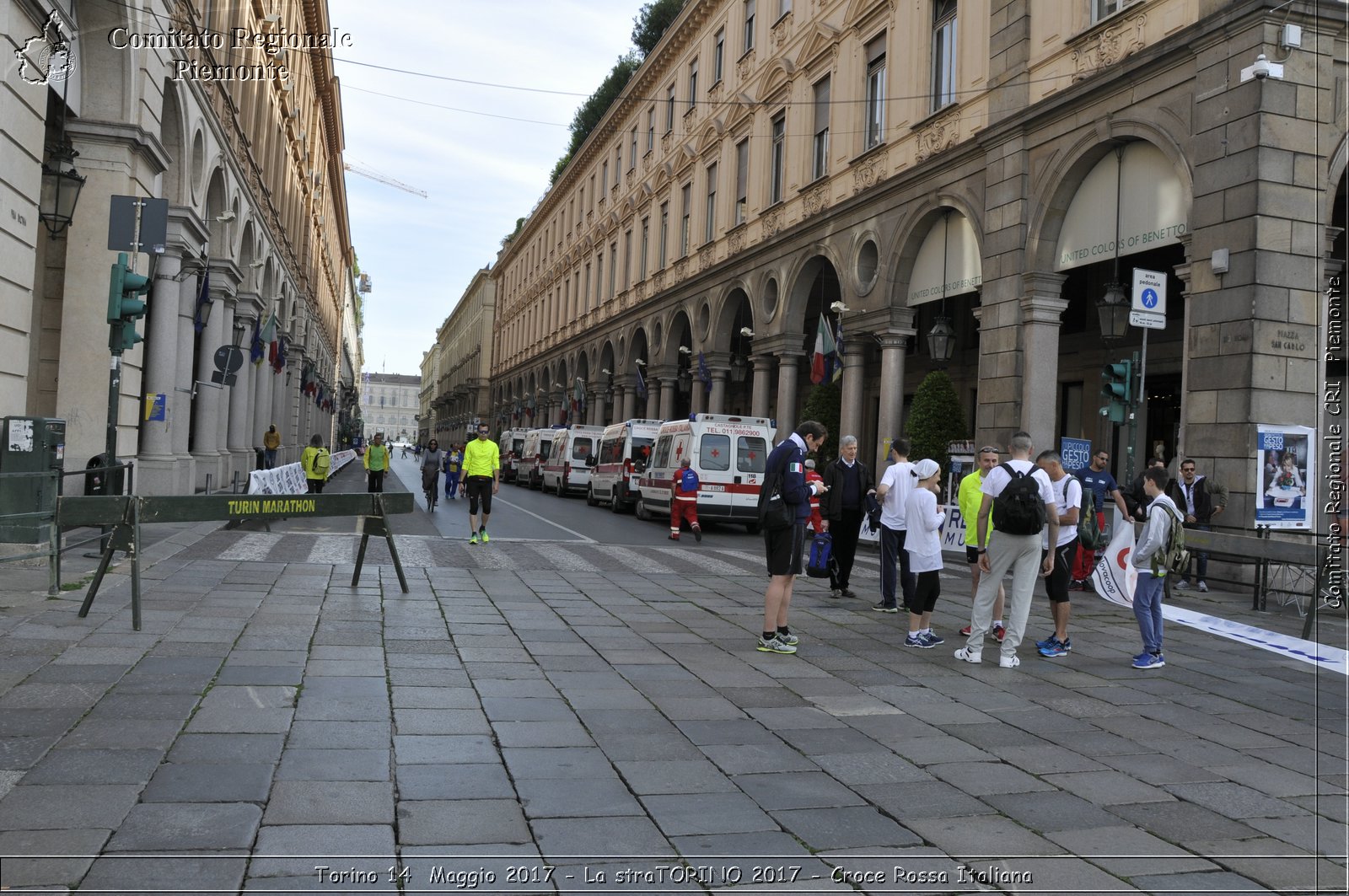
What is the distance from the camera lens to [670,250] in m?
38.5

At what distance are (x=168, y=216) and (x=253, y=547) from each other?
523 cm

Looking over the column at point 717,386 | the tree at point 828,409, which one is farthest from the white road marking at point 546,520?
the column at point 717,386

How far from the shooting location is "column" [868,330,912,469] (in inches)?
886

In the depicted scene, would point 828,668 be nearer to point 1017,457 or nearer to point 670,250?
point 1017,457

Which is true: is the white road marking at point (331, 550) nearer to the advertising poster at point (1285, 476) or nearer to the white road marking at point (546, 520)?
the white road marking at point (546, 520)

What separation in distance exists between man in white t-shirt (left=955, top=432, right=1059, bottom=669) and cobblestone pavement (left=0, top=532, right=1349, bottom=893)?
35 centimetres

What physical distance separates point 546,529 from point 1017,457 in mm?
12685

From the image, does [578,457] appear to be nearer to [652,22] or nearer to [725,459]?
[725,459]

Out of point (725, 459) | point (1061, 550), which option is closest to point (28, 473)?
point (1061, 550)

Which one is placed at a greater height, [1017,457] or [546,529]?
[1017,457]

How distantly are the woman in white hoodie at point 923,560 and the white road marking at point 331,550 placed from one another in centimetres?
693

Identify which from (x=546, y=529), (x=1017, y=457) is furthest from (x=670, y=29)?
(x=1017, y=457)

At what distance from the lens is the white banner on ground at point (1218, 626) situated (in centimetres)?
858

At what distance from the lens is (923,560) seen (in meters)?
8.31
